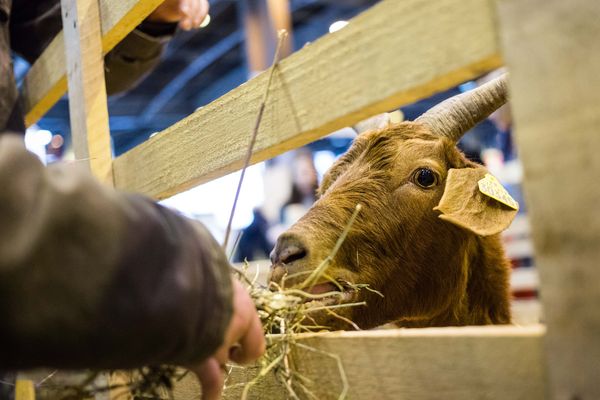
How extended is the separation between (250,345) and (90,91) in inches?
58.4

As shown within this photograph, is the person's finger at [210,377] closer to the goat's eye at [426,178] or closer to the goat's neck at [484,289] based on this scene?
the goat's eye at [426,178]

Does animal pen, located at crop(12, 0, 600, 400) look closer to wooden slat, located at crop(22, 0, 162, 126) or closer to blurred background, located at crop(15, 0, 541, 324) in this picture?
wooden slat, located at crop(22, 0, 162, 126)

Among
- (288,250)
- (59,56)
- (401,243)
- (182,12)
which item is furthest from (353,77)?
(59,56)

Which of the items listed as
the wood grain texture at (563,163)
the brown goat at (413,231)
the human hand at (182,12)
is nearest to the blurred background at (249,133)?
the brown goat at (413,231)

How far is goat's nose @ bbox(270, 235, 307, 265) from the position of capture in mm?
2277

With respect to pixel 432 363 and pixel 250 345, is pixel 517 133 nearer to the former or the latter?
pixel 432 363

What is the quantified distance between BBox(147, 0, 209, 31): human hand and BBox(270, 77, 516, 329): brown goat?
0.95 metres

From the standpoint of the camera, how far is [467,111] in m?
3.18

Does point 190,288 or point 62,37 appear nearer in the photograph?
point 190,288

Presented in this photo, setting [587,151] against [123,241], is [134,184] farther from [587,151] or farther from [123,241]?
[587,151]

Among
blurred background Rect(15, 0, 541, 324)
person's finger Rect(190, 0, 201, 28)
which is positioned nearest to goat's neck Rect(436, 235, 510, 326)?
blurred background Rect(15, 0, 541, 324)

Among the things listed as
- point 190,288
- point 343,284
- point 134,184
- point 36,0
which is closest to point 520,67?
point 190,288

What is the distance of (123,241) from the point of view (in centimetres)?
107

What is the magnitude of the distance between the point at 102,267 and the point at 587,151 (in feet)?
2.50
